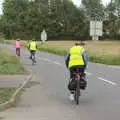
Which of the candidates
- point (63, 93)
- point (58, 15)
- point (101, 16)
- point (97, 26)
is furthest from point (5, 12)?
point (63, 93)

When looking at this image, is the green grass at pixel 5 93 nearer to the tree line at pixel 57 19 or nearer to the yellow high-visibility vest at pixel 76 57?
the yellow high-visibility vest at pixel 76 57

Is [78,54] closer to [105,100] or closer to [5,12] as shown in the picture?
[105,100]

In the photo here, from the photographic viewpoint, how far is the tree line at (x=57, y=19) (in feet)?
409

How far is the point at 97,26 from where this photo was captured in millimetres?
46625

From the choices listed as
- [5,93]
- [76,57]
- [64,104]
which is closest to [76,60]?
[76,57]

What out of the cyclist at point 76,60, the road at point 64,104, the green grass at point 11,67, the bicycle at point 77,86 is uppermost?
the cyclist at point 76,60

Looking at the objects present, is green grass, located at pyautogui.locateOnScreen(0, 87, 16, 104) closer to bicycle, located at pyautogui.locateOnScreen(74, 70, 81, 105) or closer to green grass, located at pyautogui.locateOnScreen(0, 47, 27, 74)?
bicycle, located at pyautogui.locateOnScreen(74, 70, 81, 105)

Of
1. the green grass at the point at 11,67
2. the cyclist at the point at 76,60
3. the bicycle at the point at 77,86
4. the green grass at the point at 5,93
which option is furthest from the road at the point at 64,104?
the green grass at the point at 11,67

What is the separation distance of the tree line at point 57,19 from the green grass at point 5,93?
104 metres

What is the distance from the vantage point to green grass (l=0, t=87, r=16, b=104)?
41.5ft

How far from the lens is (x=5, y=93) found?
45.7ft

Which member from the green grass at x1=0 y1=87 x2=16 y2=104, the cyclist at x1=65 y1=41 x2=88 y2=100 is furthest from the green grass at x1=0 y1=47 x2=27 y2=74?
the cyclist at x1=65 y1=41 x2=88 y2=100

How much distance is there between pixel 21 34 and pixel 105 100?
380 ft

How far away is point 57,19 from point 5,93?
11357 centimetres
